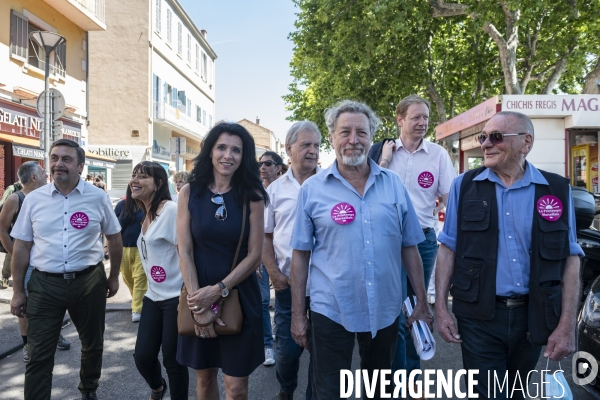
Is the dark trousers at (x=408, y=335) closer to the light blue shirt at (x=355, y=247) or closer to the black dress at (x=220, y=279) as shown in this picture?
the light blue shirt at (x=355, y=247)

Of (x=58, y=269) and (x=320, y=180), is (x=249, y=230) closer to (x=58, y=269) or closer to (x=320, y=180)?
(x=320, y=180)

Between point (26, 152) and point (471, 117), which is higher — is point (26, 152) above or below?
below

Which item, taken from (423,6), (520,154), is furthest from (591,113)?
(520,154)

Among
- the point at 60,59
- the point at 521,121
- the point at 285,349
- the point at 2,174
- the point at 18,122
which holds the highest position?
the point at 60,59

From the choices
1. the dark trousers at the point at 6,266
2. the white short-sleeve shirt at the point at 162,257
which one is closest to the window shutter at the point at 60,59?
the dark trousers at the point at 6,266

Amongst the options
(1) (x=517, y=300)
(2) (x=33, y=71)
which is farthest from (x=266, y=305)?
(2) (x=33, y=71)

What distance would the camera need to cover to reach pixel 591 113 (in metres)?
11.7

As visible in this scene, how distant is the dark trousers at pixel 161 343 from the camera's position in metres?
3.48

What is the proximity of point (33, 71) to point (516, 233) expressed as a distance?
53.3ft

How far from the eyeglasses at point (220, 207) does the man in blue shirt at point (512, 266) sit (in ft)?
4.35

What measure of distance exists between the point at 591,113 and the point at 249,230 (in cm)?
1126

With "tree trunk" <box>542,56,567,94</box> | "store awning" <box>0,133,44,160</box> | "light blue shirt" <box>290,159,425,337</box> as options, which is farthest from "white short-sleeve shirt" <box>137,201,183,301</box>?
"tree trunk" <box>542,56,567,94</box>

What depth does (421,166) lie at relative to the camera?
409 cm

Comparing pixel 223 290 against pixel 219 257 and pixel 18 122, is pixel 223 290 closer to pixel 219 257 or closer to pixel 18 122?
pixel 219 257
